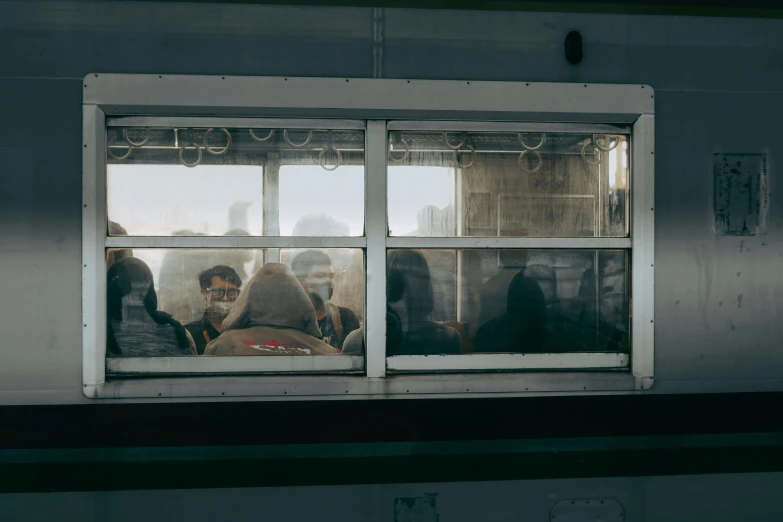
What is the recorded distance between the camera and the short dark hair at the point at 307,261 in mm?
2367

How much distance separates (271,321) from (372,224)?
0.55 metres

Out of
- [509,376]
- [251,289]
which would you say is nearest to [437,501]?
[509,376]

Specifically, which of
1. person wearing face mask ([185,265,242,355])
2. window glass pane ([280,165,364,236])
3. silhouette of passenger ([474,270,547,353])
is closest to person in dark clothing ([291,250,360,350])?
window glass pane ([280,165,364,236])

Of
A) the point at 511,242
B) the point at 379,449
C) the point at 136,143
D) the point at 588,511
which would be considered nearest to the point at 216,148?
the point at 136,143

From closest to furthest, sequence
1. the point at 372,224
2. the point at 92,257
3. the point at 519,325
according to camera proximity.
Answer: the point at 92,257 → the point at 372,224 → the point at 519,325

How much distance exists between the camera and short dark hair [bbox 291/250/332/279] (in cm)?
237

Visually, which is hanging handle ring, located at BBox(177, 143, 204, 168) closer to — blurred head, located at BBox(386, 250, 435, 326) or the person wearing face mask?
the person wearing face mask

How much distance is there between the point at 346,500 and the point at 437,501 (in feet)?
1.15

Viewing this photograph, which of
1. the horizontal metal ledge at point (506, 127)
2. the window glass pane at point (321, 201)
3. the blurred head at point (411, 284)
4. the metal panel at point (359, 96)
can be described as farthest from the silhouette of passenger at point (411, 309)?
the metal panel at point (359, 96)

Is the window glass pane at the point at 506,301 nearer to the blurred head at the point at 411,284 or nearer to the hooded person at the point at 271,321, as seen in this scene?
the blurred head at the point at 411,284

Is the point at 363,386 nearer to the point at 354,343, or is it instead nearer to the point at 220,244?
the point at 354,343

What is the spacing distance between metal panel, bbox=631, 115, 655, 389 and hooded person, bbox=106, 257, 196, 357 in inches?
69.2

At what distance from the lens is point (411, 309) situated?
2406 mm

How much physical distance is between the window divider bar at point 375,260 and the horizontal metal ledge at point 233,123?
0.13 metres
